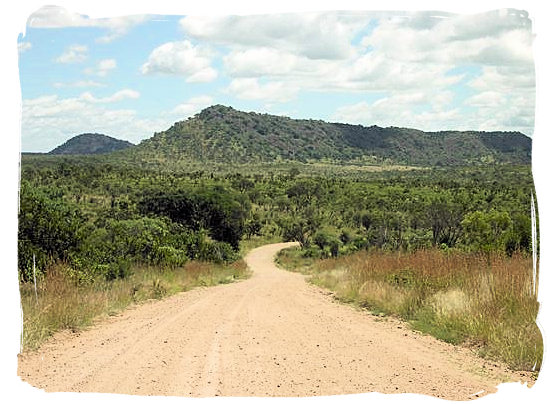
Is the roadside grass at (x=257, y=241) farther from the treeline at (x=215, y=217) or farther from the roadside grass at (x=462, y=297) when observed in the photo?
the roadside grass at (x=462, y=297)

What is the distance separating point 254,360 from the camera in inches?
233

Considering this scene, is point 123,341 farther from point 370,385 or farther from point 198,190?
point 198,190

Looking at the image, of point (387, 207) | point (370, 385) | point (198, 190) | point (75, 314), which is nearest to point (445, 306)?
point (370, 385)

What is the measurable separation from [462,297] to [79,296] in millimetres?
5511

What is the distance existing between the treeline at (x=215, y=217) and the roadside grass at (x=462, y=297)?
65 centimetres

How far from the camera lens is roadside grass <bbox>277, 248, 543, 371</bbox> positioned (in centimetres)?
596

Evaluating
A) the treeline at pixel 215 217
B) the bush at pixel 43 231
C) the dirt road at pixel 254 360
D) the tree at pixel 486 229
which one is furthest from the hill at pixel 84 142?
the tree at pixel 486 229

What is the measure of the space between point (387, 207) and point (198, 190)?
21127 mm

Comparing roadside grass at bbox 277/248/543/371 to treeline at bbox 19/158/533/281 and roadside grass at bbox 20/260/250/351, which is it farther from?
roadside grass at bbox 20/260/250/351

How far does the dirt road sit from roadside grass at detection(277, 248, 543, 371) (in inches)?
12.9

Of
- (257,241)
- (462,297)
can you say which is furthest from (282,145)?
(462,297)

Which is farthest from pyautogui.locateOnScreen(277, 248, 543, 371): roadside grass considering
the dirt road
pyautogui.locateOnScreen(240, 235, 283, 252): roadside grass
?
pyautogui.locateOnScreen(240, 235, 283, 252): roadside grass

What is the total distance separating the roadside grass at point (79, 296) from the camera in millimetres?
6105

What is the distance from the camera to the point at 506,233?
9.62 m
